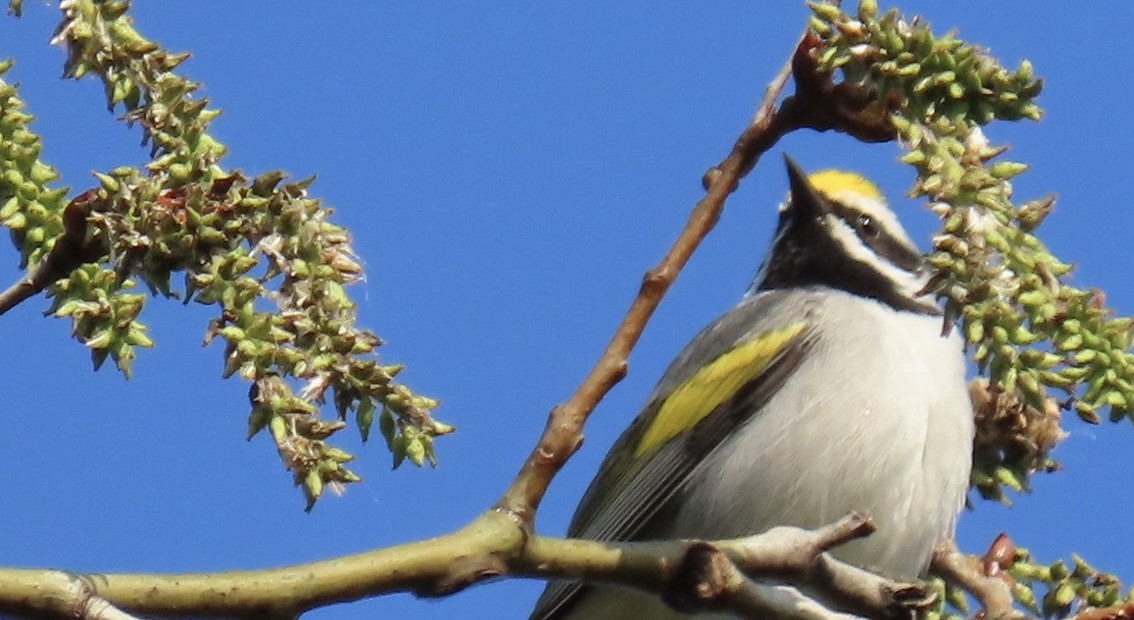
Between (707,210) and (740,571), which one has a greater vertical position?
(707,210)

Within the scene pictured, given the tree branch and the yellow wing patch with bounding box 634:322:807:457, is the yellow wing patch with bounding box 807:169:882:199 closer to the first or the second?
the yellow wing patch with bounding box 634:322:807:457

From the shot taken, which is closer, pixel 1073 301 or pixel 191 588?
pixel 191 588

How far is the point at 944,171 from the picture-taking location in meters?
1.82

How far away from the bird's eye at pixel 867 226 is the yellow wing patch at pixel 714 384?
718 mm

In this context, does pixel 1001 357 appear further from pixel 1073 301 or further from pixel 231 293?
pixel 231 293

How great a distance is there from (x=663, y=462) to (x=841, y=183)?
1.42 meters

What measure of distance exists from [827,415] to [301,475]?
2426 mm

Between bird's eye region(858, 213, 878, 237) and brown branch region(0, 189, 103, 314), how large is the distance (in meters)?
3.27

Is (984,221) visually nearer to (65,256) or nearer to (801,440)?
(65,256)

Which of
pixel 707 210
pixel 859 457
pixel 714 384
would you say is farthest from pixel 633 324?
pixel 714 384

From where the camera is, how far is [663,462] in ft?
13.2

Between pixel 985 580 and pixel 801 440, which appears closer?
pixel 985 580

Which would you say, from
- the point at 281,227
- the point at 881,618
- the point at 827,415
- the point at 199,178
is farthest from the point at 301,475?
the point at 827,415

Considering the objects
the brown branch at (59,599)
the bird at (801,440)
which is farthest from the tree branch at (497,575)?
the bird at (801,440)
